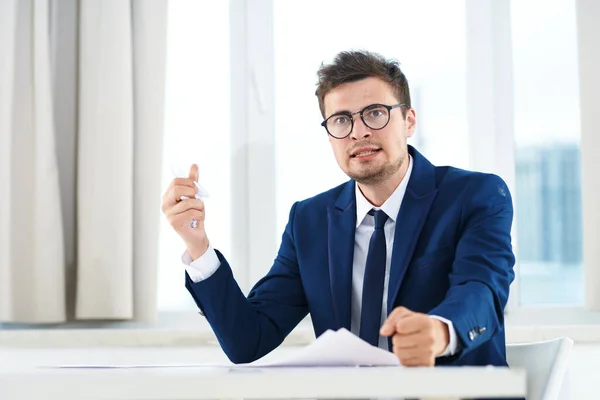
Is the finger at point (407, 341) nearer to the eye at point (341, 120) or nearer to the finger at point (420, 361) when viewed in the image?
the finger at point (420, 361)

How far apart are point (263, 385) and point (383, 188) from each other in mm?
1100

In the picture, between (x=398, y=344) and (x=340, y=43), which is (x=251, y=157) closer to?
(x=340, y=43)

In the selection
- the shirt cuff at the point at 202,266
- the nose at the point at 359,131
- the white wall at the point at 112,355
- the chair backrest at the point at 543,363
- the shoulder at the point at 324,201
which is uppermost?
the nose at the point at 359,131

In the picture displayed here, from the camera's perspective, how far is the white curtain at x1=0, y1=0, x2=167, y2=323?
92.2 inches

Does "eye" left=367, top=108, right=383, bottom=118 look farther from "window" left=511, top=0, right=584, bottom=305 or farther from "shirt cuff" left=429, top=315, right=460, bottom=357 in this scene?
"window" left=511, top=0, right=584, bottom=305

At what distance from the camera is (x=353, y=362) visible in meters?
0.88

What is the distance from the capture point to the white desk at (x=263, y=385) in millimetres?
658

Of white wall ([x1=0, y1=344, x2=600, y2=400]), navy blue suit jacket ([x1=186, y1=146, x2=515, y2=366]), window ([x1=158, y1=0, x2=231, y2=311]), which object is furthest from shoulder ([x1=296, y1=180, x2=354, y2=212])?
window ([x1=158, y1=0, x2=231, y2=311])

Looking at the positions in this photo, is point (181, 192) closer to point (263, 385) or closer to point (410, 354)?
point (410, 354)

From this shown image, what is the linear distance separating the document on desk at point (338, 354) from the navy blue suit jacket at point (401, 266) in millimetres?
462

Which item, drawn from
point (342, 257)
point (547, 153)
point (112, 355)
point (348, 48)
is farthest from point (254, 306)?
point (547, 153)

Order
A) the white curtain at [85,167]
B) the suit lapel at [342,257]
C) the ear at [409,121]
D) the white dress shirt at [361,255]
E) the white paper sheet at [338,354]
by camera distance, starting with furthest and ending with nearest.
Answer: the white curtain at [85,167] → the ear at [409,121] → the suit lapel at [342,257] → the white dress shirt at [361,255] → the white paper sheet at [338,354]

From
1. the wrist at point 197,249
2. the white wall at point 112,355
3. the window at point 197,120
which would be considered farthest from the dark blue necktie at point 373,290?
the window at point 197,120

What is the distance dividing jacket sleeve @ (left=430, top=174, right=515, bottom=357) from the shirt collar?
0.18 meters
